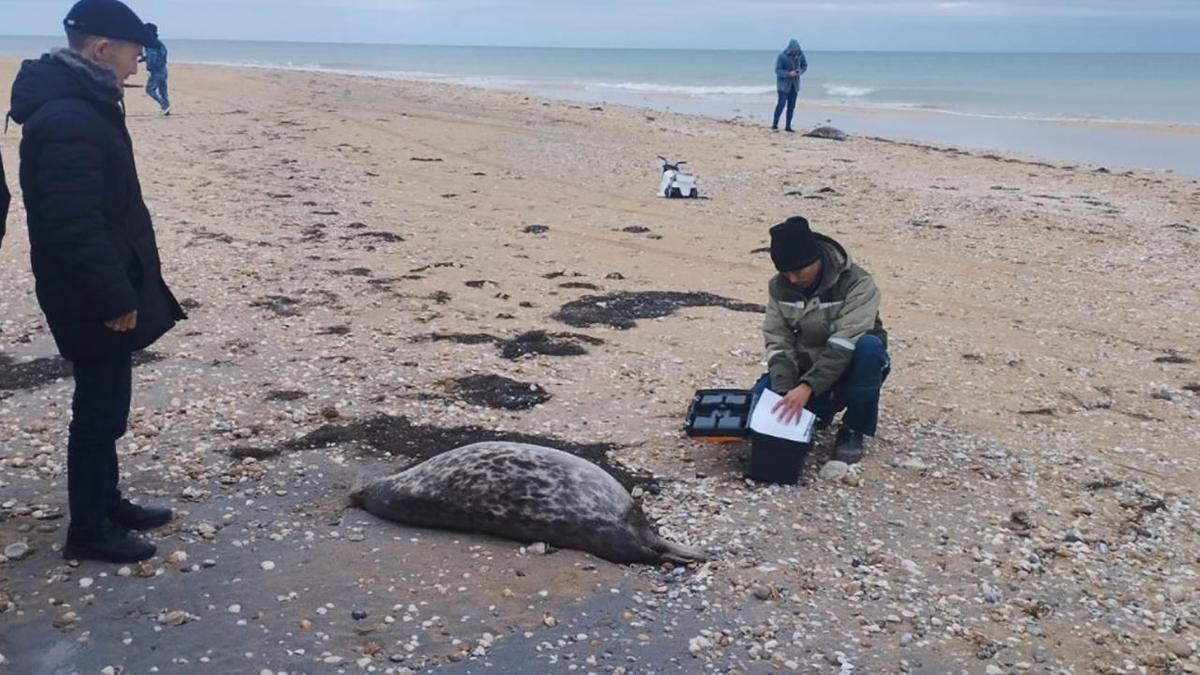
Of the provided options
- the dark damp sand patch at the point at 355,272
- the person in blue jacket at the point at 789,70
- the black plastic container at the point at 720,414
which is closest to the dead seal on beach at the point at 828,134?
the person in blue jacket at the point at 789,70

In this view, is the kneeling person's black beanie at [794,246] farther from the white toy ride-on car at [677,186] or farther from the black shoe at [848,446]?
the white toy ride-on car at [677,186]

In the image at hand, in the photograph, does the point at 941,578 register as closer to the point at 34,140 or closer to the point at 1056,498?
the point at 1056,498

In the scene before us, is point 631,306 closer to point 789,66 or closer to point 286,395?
point 286,395

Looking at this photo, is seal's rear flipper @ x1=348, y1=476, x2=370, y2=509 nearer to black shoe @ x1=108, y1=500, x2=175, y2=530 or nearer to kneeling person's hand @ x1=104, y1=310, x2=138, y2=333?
black shoe @ x1=108, y1=500, x2=175, y2=530

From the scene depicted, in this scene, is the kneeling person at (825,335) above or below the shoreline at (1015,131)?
below

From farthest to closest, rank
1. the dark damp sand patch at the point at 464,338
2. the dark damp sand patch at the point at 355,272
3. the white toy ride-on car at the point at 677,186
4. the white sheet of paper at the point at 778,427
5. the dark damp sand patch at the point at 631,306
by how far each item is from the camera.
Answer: the white toy ride-on car at the point at 677,186
the dark damp sand patch at the point at 355,272
the dark damp sand patch at the point at 631,306
the dark damp sand patch at the point at 464,338
the white sheet of paper at the point at 778,427

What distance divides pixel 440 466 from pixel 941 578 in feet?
7.56

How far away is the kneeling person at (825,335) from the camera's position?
5375 millimetres

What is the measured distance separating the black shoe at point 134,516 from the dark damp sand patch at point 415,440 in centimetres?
104

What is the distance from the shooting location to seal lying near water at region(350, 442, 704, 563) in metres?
4.75

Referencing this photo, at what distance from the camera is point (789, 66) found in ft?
76.7

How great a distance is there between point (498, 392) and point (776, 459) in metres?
2.08

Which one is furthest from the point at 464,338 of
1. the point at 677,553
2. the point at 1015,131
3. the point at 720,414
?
the point at 1015,131

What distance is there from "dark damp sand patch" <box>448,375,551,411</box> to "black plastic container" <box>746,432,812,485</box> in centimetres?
167
